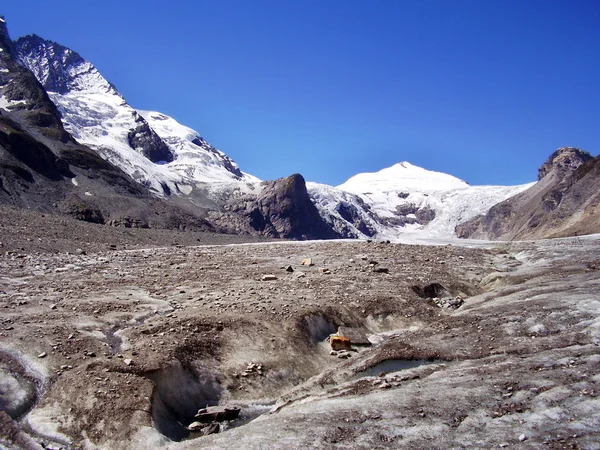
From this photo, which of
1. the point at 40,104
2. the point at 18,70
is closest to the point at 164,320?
the point at 40,104

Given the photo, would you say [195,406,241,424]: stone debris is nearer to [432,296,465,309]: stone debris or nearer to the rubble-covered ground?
the rubble-covered ground

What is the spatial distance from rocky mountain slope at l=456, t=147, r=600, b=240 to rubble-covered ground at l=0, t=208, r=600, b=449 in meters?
61.7

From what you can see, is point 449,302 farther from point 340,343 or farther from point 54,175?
point 54,175

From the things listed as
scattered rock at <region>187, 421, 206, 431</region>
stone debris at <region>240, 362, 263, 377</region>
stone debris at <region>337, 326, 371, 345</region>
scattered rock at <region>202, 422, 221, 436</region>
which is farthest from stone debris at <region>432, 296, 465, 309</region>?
scattered rock at <region>187, 421, 206, 431</region>

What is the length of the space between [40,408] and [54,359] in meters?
2.31

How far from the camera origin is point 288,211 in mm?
170000

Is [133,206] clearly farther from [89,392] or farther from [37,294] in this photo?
[89,392]

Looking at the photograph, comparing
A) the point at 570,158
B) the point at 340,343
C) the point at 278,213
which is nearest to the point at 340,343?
the point at 340,343

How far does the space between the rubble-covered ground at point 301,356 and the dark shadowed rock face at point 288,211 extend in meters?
133

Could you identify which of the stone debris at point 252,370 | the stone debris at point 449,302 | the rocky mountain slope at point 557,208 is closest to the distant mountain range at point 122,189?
the rocky mountain slope at point 557,208

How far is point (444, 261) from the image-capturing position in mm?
33562

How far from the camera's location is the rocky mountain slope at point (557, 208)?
94.4 metres

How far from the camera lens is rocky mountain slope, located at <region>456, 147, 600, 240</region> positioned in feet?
310

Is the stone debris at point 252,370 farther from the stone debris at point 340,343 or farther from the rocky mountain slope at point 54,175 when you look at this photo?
the rocky mountain slope at point 54,175
